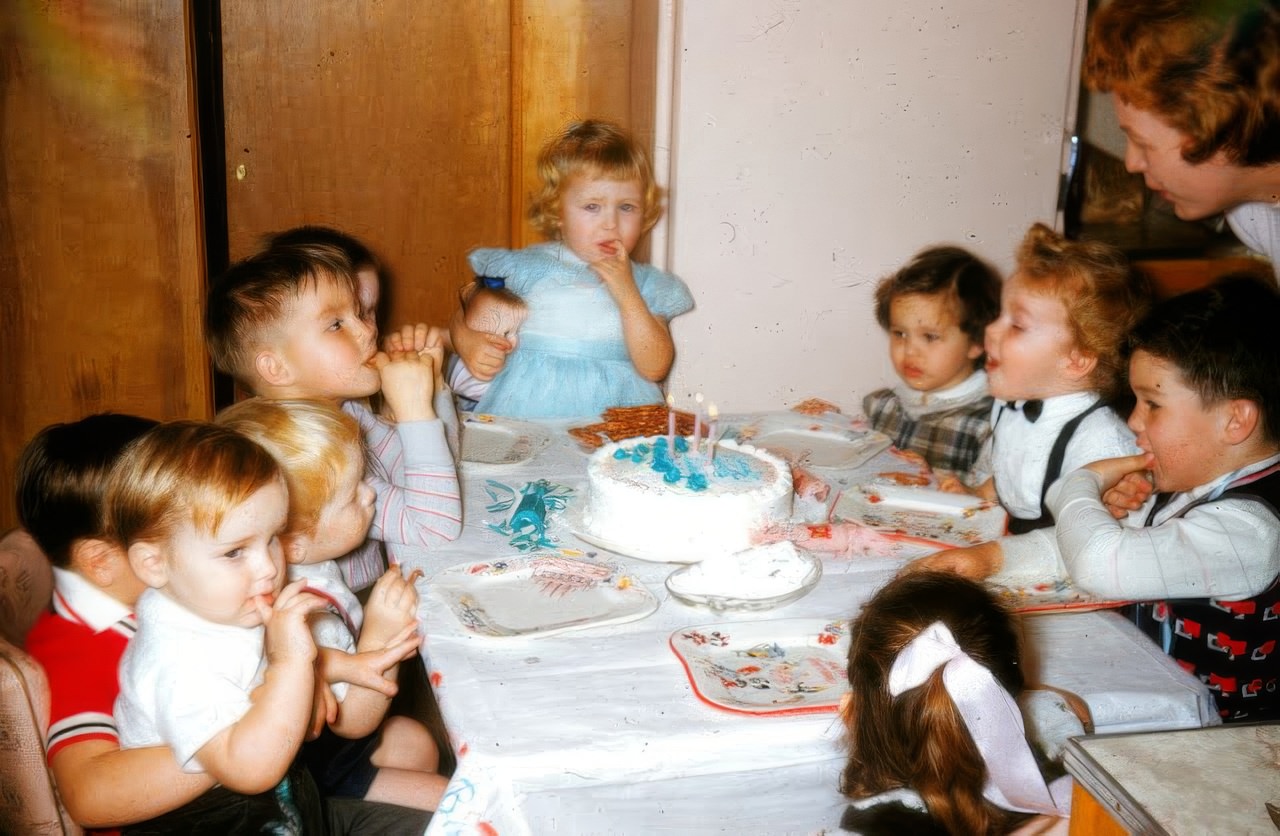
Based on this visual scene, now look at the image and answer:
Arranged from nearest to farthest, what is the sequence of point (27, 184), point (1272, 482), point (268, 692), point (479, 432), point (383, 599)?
point (268, 692) < point (383, 599) < point (1272, 482) < point (479, 432) < point (27, 184)

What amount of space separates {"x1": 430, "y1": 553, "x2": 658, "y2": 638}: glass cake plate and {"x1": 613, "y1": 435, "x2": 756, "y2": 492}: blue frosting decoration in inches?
7.4

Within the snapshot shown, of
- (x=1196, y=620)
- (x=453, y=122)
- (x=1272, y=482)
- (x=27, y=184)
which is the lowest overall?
(x=1196, y=620)

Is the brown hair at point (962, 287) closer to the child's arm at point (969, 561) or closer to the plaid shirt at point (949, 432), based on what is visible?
the plaid shirt at point (949, 432)

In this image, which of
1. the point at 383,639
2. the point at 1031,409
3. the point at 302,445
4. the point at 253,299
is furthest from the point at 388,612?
the point at 1031,409

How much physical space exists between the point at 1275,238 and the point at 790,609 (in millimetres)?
1268

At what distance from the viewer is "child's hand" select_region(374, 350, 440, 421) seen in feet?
6.17

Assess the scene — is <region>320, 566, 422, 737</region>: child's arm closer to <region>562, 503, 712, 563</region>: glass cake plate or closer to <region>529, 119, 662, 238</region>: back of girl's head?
<region>562, 503, 712, 563</region>: glass cake plate

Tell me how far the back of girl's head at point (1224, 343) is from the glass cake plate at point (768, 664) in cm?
74

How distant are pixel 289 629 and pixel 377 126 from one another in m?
2.32

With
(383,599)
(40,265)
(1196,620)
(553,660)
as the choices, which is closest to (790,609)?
(553,660)

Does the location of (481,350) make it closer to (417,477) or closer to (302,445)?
(417,477)

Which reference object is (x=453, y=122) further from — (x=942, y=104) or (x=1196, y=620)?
(x=1196, y=620)

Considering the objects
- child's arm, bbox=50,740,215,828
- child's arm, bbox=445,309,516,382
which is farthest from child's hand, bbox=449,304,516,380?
child's arm, bbox=50,740,215,828

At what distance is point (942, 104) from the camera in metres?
3.33
